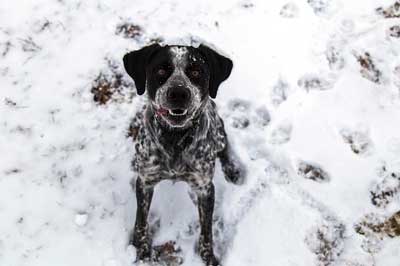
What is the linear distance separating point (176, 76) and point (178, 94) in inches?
9.1

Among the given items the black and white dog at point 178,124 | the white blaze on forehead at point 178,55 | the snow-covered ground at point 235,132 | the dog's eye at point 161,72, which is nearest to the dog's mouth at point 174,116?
the black and white dog at point 178,124

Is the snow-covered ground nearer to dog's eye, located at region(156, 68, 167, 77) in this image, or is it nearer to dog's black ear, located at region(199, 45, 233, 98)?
dog's black ear, located at region(199, 45, 233, 98)

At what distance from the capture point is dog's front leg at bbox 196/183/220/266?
196 inches

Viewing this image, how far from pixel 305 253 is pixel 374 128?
1582 mm

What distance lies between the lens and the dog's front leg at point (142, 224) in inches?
197

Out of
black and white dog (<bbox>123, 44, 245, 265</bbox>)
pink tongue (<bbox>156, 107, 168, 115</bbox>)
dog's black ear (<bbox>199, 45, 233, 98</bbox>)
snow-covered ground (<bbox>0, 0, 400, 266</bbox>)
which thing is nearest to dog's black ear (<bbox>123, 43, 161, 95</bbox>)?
black and white dog (<bbox>123, 44, 245, 265</bbox>)

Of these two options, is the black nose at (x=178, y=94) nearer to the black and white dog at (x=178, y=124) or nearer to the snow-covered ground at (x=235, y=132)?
the black and white dog at (x=178, y=124)

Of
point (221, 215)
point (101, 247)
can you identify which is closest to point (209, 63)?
point (221, 215)

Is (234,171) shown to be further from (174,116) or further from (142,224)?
(174,116)

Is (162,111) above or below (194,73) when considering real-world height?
below

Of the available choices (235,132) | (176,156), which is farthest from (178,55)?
(235,132)

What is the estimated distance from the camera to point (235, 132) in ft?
19.3

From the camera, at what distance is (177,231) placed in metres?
5.32

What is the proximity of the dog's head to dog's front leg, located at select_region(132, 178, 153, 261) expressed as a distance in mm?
903
